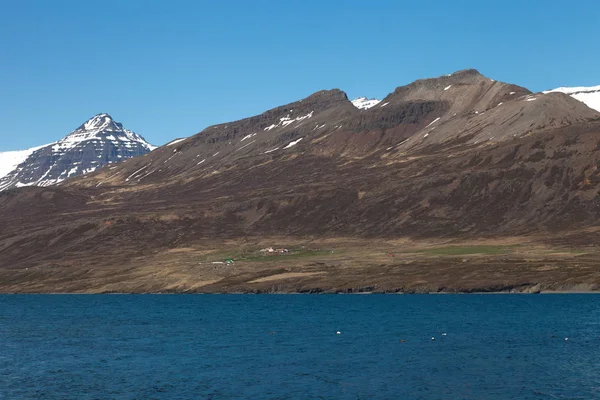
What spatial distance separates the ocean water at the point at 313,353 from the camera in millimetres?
81688


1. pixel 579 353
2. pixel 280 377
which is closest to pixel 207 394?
pixel 280 377

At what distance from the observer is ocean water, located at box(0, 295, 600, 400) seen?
81688 millimetres

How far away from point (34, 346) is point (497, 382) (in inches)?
A: 2706

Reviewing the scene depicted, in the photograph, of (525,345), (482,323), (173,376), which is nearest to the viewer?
(173,376)

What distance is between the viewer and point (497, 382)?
83.1 metres

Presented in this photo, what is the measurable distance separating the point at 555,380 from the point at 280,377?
27842 mm

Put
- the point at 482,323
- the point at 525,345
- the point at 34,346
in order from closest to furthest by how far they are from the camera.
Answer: the point at 525,345 < the point at 34,346 < the point at 482,323

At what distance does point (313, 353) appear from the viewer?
10606 centimetres

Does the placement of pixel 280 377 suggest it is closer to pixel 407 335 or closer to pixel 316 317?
pixel 407 335

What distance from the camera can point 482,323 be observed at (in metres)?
137

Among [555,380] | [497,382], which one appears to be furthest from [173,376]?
[555,380]

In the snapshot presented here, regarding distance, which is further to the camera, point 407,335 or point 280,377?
point 407,335

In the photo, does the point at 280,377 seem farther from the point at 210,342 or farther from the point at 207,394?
the point at 210,342

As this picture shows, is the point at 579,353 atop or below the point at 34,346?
below
